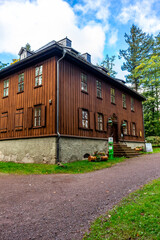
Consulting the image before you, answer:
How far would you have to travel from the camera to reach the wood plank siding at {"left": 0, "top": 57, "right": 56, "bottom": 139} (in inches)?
476

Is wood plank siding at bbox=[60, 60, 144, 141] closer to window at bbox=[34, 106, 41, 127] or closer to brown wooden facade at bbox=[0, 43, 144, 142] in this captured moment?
brown wooden facade at bbox=[0, 43, 144, 142]

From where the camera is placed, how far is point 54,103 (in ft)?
38.8

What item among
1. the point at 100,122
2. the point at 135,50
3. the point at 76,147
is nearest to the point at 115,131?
the point at 100,122

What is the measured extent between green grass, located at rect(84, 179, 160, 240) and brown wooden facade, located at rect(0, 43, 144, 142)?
7.74 metres

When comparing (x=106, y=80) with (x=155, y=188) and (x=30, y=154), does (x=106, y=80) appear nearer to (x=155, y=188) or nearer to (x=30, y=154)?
(x=30, y=154)

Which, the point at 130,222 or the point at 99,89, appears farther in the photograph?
the point at 99,89

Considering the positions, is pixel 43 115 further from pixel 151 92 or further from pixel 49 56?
pixel 151 92

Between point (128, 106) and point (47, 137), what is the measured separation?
11.9 metres

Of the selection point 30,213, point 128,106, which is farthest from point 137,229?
point 128,106

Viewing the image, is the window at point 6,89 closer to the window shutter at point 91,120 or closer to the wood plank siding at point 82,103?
the wood plank siding at point 82,103

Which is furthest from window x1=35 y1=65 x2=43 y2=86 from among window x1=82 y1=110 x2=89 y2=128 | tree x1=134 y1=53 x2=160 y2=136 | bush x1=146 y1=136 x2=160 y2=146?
tree x1=134 y1=53 x2=160 y2=136

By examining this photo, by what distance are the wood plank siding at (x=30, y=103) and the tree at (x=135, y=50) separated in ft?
74.8

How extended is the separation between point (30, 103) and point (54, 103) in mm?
2520

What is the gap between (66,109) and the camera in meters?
12.5
